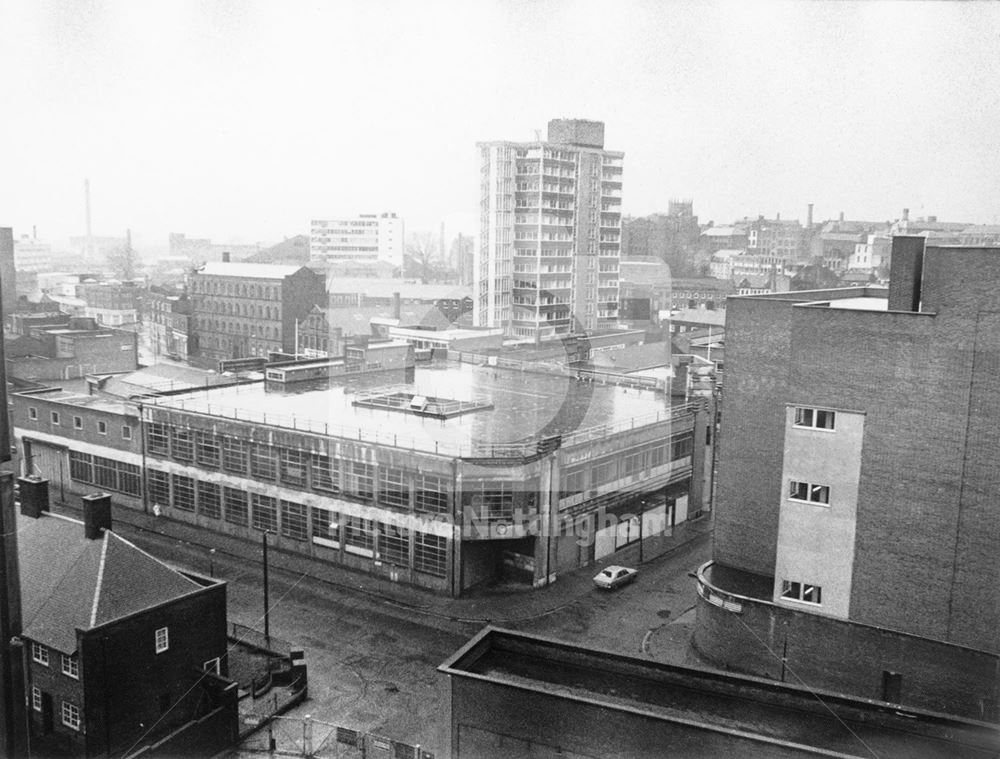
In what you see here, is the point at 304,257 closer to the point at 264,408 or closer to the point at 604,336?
the point at 604,336

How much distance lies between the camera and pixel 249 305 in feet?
76.7

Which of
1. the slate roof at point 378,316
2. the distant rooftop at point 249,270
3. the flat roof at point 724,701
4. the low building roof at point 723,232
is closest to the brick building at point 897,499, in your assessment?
the flat roof at point 724,701

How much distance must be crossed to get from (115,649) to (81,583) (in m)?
0.74

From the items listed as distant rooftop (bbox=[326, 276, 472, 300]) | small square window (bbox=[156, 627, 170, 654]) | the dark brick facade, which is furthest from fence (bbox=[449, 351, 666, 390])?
distant rooftop (bbox=[326, 276, 472, 300])

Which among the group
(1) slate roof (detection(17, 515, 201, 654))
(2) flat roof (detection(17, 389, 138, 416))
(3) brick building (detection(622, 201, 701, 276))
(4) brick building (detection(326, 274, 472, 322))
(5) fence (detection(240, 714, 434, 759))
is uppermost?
(3) brick building (detection(622, 201, 701, 276))

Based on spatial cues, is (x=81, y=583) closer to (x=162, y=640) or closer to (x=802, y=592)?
(x=162, y=640)

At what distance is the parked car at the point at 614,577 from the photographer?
10750 millimetres

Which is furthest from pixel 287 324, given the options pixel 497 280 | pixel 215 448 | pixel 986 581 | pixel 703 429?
pixel 986 581

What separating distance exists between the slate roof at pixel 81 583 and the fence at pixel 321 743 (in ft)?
4.64

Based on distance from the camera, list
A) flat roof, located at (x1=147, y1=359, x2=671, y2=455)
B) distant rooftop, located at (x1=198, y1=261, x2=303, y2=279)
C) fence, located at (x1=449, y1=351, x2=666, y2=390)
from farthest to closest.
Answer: distant rooftop, located at (x1=198, y1=261, x2=303, y2=279) → fence, located at (x1=449, y1=351, x2=666, y2=390) → flat roof, located at (x1=147, y1=359, x2=671, y2=455)

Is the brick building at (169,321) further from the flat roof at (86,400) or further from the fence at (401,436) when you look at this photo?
the fence at (401,436)

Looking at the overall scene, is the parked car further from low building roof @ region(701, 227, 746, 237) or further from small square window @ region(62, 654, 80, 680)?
low building roof @ region(701, 227, 746, 237)

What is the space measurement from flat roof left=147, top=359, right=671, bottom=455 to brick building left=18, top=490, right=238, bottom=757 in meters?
3.62

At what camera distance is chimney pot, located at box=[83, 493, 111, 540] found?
7426mm
